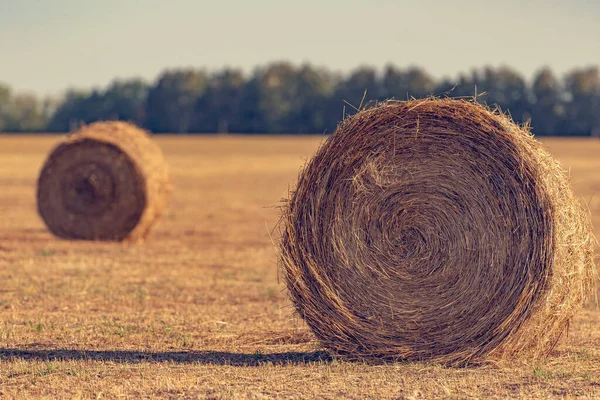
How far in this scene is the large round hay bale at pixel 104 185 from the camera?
695 inches

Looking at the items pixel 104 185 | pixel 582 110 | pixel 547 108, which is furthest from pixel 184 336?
pixel 582 110

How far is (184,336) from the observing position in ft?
30.9

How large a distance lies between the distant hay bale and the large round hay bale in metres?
9.44

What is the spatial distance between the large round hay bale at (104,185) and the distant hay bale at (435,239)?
9.44 m

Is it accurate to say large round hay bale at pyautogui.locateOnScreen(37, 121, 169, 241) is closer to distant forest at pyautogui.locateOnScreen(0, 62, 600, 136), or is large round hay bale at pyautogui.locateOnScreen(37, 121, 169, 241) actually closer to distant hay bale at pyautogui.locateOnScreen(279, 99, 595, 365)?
distant hay bale at pyautogui.locateOnScreen(279, 99, 595, 365)

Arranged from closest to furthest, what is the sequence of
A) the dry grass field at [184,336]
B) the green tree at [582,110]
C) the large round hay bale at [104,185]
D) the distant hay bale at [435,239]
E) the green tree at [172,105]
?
the dry grass field at [184,336]
the distant hay bale at [435,239]
the large round hay bale at [104,185]
the green tree at [582,110]
the green tree at [172,105]

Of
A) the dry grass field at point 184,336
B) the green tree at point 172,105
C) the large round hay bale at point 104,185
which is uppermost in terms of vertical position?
the green tree at point 172,105

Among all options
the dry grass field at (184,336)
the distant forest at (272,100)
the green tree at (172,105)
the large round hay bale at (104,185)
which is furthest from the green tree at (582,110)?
the large round hay bale at (104,185)

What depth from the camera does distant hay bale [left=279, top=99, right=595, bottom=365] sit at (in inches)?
316

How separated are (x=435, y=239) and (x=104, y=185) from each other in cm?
1056

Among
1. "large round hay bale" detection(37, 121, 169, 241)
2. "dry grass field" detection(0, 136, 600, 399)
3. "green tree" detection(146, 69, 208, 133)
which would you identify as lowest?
"dry grass field" detection(0, 136, 600, 399)

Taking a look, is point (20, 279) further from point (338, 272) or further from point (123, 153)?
point (338, 272)

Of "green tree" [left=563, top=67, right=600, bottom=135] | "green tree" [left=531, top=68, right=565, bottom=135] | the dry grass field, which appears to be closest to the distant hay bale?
the dry grass field

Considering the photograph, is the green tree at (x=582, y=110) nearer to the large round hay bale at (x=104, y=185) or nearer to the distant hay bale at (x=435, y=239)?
the large round hay bale at (x=104, y=185)
